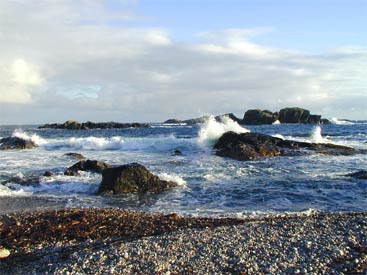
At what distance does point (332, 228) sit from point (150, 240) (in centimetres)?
379

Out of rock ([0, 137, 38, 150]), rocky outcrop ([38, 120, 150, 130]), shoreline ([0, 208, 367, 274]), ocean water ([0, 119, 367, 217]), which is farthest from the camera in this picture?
rocky outcrop ([38, 120, 150, 130])

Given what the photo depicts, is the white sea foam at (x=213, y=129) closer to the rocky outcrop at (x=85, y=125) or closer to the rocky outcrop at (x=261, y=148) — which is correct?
the rocky outcrop at (x=261, y=148)

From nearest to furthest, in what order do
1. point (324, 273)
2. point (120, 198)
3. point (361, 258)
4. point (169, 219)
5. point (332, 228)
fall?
point (324, 273) → point (361, 258) → point (332, 228) → point (169, 219) → point (120, 198)

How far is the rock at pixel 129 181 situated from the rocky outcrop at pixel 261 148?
381 inches

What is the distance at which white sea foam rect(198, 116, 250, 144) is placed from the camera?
116 ft

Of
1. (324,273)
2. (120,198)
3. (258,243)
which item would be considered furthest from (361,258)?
(120,198)

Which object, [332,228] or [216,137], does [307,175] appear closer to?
[332,228]

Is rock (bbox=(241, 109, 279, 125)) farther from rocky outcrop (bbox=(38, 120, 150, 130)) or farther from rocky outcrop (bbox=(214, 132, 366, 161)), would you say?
rocky outcrop (bbox=(214, 132, 366, 161))

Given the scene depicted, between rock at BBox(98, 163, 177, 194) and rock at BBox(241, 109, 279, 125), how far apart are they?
302 feet

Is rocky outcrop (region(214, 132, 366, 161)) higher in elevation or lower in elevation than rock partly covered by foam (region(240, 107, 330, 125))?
lower

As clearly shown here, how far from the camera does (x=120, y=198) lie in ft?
48.0

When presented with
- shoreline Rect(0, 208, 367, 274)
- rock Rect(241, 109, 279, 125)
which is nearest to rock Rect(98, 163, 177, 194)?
shoreline Rect(0, 208, 367, 274)

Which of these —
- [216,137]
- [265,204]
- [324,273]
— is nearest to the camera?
[324,273]

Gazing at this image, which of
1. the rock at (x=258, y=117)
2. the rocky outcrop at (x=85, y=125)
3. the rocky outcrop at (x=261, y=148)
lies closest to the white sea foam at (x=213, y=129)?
the rocky outcrop at (x=261, y=148)
